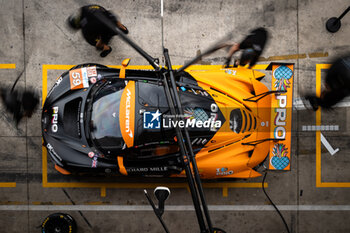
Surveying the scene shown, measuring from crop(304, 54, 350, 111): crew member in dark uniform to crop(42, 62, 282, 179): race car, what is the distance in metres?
1.45

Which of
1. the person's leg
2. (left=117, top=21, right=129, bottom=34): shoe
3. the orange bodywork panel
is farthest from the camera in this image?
the person's leg

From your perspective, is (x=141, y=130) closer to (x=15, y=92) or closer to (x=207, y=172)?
(x=207, y=172)

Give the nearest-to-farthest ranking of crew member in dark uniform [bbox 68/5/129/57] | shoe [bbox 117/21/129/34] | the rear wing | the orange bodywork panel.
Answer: the orange bodywork panel < the rear wing < crew member in dark uniform [bbox 68/5/129/57] < shoe [bbox 117/21/129/34]

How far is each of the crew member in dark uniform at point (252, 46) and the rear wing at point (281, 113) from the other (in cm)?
52

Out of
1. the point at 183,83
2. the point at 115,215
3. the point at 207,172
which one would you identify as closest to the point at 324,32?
the point at 183,83

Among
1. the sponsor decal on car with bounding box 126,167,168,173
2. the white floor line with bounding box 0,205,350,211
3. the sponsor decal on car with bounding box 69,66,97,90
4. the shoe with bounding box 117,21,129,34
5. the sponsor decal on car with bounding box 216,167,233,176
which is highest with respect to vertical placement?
the shoe with bounding box 117,21,129,34

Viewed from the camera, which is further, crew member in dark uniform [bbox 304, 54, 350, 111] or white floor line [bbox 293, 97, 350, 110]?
white floor line [bbox 293, 97, 350, 110]

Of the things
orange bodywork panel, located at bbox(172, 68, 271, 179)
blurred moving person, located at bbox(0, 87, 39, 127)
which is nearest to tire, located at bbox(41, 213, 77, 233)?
blurred moving person, located at bbox(0, 87, 39, 127)

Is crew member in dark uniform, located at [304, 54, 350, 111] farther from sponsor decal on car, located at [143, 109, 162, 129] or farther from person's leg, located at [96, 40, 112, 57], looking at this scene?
person's leg, located at [96, 40, 112, 57]

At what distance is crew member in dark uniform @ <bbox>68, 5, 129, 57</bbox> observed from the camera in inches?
144

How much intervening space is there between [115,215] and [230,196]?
2262mm

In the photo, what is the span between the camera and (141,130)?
3.11 m

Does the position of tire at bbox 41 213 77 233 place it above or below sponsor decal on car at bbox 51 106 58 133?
below

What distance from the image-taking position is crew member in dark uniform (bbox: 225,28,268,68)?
13.3 ft
